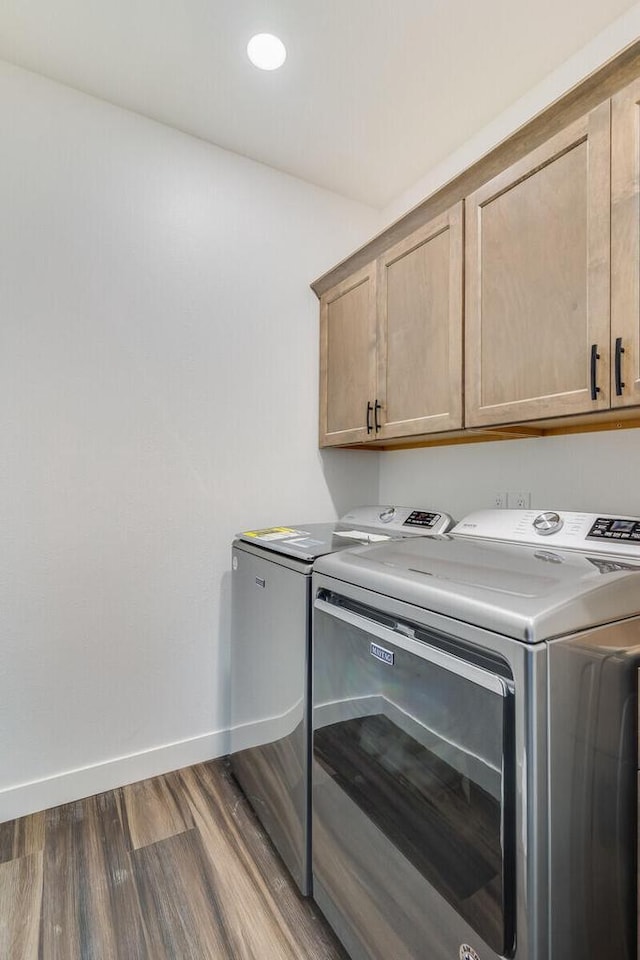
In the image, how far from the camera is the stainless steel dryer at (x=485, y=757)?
0.74m

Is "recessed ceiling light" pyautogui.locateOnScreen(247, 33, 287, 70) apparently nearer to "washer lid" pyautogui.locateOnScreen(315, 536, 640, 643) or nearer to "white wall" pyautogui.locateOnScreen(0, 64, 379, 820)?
"white wall" pyautogui.locateOnScreen(0, 64, 379, 820)

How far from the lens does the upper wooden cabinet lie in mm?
1556

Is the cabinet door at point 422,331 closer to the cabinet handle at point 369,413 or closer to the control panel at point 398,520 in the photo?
the cabinet handle at point 369,413

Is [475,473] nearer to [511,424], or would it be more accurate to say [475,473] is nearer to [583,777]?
[511,424]

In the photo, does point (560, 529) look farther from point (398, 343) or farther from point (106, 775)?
point (106, 775)

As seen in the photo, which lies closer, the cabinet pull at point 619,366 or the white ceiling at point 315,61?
the cabinet pull at point 619,366

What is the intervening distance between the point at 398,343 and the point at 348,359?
0.34 metres

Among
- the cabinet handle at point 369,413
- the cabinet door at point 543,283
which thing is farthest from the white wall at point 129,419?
the cabinet door at point 543,283

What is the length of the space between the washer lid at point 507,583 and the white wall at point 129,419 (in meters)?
0.91

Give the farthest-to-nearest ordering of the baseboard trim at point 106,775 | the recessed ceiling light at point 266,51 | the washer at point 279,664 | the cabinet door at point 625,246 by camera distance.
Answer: the baseboard trim at point 106,775
the recessed ceiling light at point 266,51
the washer at point 279,664
the cabinet door at point 625,246

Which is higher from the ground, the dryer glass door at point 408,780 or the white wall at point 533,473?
the white wall at point 533,473

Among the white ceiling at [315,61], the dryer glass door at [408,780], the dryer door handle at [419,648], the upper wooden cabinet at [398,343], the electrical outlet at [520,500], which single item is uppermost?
the white ceiling at [315,61]

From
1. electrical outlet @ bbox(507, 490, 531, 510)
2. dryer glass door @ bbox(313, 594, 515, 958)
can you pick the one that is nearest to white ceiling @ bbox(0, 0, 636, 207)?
electrical outlet @ bbox(507, 490, 531, 510)

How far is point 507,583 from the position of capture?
3.02ft
